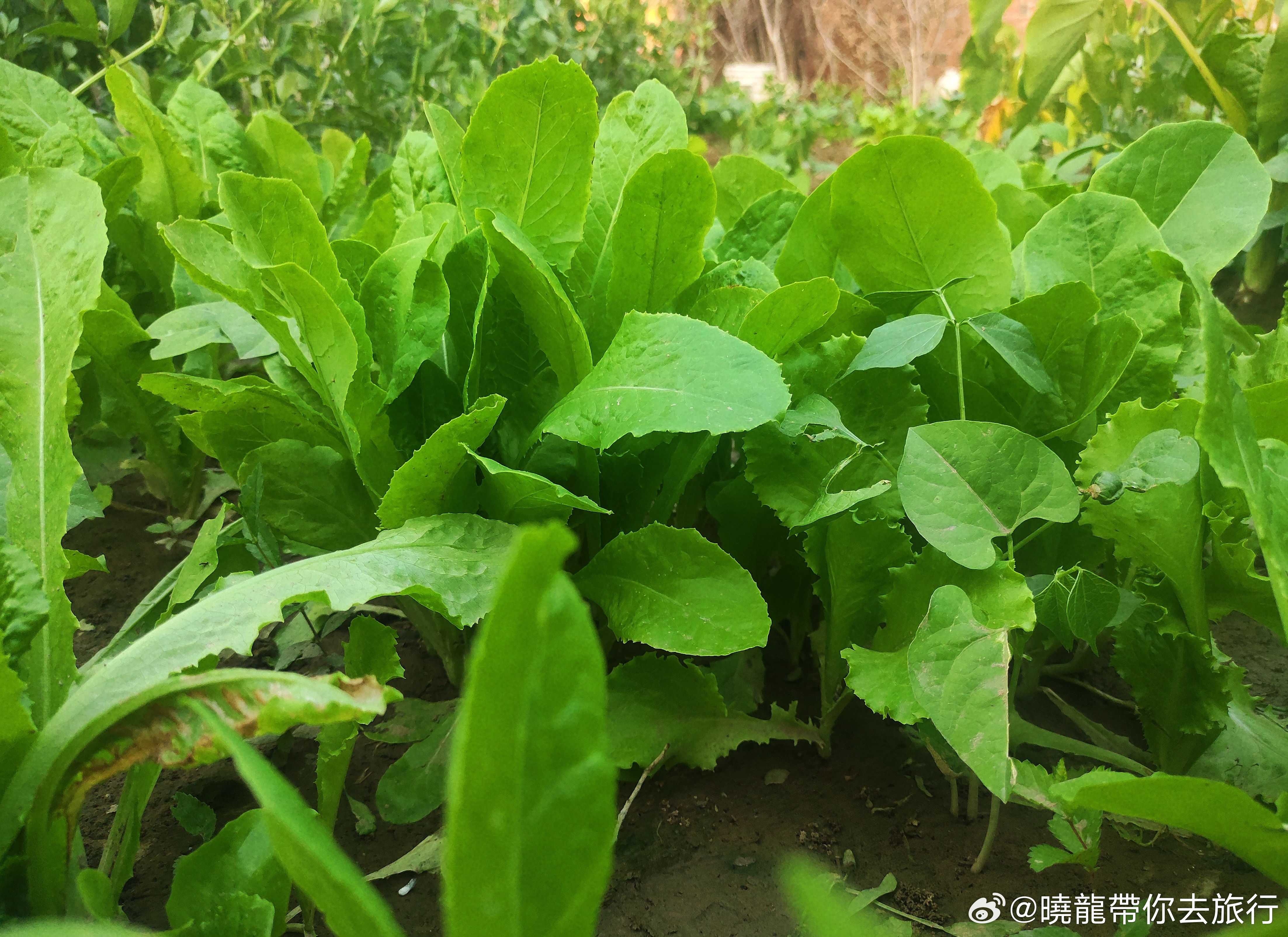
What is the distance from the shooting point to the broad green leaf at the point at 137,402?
96 centimetres

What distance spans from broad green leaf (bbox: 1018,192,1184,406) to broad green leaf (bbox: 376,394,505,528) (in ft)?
1.67

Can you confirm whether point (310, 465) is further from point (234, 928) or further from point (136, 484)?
point (136, 484)

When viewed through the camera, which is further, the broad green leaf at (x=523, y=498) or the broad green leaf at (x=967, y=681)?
the broad green leaf at (x=523, y=498)

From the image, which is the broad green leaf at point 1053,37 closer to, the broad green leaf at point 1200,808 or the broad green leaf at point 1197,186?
the broad green leaf at point 1197,186

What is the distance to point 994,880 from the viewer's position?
0.61m

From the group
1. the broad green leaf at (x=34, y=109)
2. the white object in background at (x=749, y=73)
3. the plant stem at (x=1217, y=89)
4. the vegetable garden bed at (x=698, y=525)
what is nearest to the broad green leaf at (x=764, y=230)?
the vegetable garden bed at (x=698, y=525)

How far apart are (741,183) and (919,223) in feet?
1.28

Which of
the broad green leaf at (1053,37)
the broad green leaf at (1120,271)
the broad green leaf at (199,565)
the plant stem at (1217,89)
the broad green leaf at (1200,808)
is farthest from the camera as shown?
the broad green leaf at (1053,37)

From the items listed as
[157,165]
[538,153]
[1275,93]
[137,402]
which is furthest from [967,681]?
[1275,93]

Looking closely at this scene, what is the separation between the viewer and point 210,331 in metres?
0.88

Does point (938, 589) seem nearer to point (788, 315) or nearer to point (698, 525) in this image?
point (788, 315)

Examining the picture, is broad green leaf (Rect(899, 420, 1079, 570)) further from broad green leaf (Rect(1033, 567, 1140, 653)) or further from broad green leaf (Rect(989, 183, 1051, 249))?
broad green leaf (Rect(989, 183, 1051, 249))

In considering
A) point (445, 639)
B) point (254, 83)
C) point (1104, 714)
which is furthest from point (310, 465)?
point (254, 83)

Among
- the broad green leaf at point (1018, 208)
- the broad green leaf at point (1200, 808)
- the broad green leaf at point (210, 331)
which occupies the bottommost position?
the broad green leaf at point (1200, 808)
